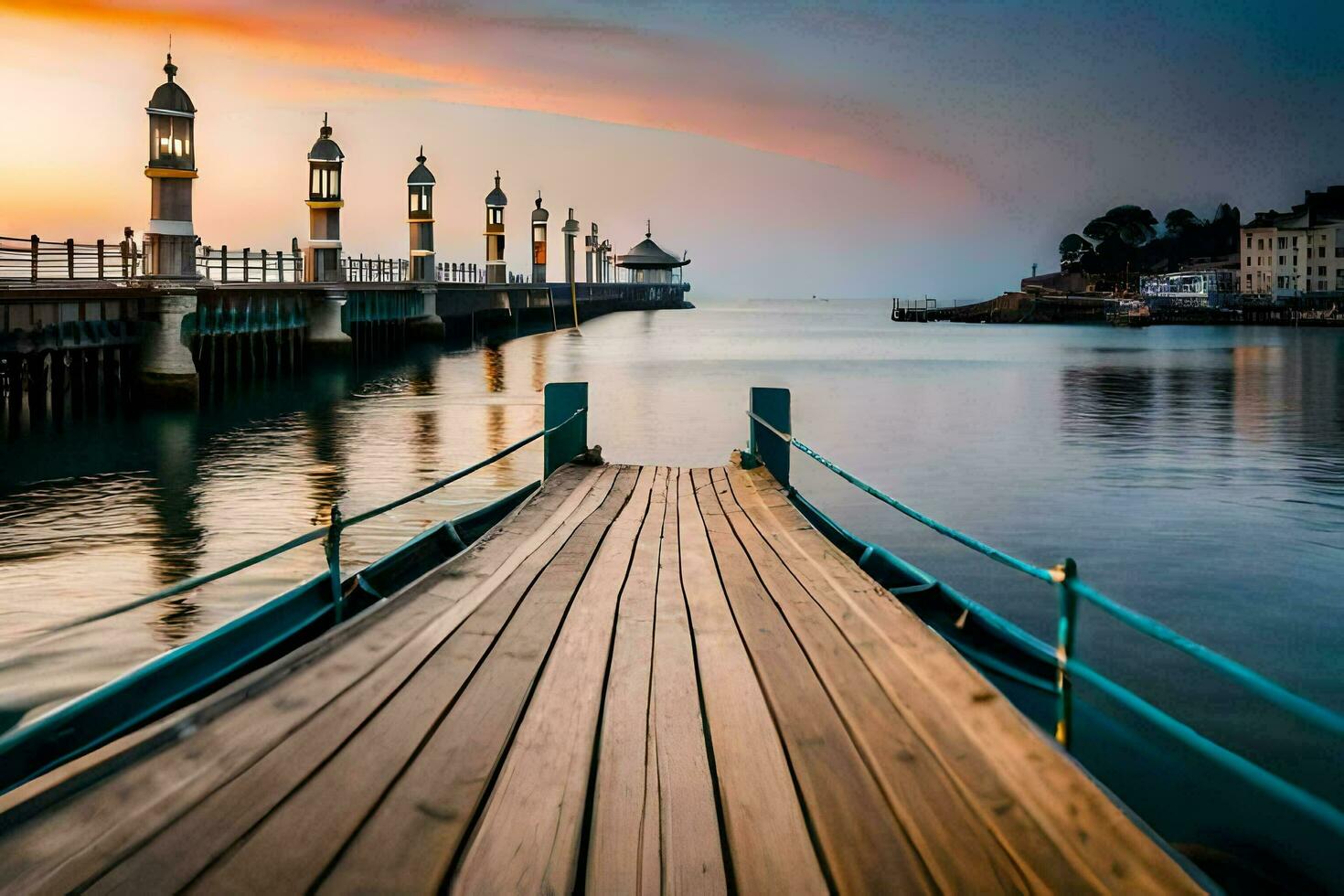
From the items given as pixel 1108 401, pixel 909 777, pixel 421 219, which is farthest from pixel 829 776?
pixel 421 219

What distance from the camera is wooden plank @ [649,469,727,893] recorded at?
2.78 meters

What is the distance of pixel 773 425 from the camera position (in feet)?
34.2

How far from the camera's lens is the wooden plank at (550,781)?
9.00 feet

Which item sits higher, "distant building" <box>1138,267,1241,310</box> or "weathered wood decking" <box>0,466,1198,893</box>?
"distant building" <box>1138,267,1241,310</box>

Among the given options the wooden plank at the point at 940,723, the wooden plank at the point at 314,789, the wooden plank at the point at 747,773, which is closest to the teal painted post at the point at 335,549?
the wooden plank at the point at 314,789

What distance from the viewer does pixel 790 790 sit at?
3225mm

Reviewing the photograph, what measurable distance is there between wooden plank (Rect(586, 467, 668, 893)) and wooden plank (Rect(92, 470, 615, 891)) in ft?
1.84

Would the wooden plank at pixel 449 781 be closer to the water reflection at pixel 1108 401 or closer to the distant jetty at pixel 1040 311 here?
the water reflection at pixel 1108 401

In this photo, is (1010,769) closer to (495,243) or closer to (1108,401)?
(1108,401)

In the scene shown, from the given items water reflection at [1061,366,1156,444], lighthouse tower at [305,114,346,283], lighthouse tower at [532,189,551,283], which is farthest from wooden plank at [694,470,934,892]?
lighthouse tower at [532,189,551,283]

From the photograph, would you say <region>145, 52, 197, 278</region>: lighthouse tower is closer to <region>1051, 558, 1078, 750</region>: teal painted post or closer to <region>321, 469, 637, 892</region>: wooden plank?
<region>321, 469, 637, 892</region>: wooden plank

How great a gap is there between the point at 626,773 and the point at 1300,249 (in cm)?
13135

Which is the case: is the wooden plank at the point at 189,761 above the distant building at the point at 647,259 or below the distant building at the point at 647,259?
below

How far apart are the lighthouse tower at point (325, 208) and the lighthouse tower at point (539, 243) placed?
42333mm
